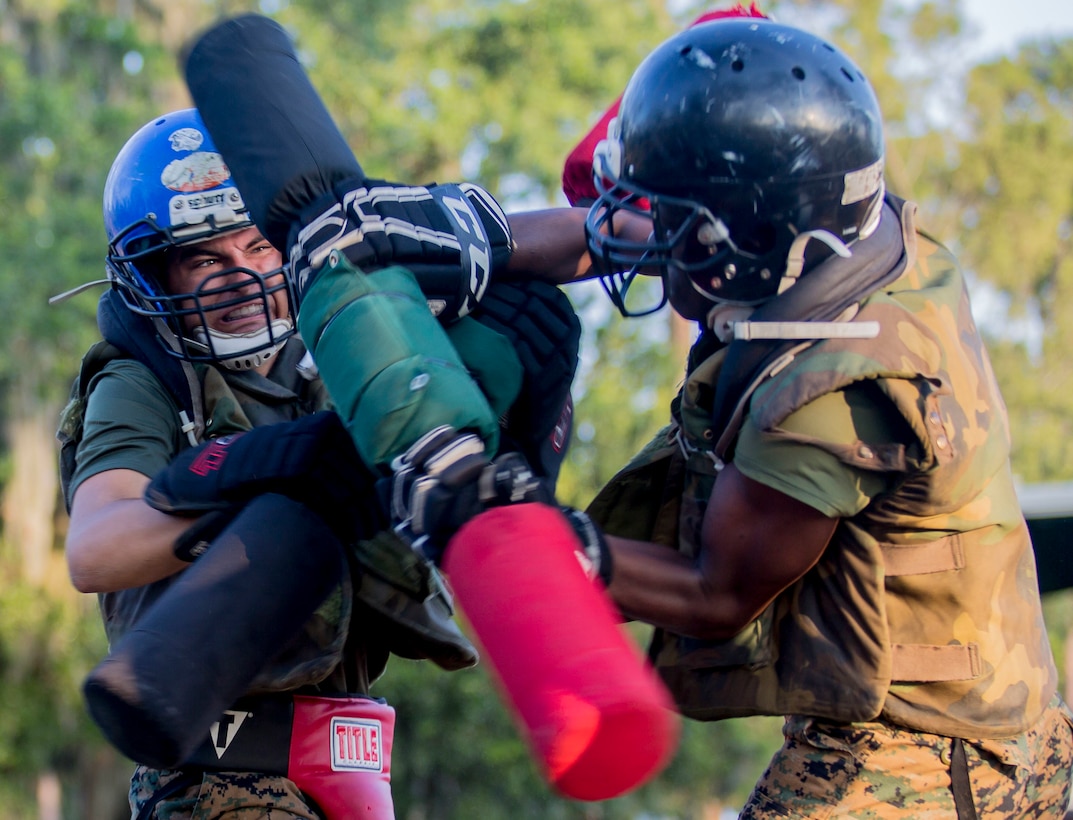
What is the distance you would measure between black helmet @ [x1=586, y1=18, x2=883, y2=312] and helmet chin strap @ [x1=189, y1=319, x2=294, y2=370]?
0.96m

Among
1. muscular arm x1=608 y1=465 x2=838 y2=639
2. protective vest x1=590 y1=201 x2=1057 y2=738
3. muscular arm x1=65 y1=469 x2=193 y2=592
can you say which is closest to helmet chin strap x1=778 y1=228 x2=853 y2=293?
protective vest x1=590 y1=201 x2=1057 y2=738

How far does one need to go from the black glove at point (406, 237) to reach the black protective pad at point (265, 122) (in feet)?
0.20

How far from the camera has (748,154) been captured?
9.45ft

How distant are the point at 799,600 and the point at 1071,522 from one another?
55.5 inches

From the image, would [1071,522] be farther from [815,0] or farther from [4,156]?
[815,0]

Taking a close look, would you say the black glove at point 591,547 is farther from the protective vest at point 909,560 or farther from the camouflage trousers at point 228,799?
the camouflage trousers at point 228,799

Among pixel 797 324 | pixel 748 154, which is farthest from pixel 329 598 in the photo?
pixel 748 154

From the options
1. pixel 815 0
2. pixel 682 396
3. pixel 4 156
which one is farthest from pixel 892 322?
pixel 815 0

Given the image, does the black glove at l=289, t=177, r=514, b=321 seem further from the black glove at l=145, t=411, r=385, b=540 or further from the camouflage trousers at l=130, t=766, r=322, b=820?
the camouflage trousers at l=130, t=766, r=322, b=820

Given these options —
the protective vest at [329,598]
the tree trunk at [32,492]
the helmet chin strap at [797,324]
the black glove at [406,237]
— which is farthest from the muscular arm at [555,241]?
the tree trunk at [32,492]

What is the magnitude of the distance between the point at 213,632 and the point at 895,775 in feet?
4.94

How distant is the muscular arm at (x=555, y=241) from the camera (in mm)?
3363

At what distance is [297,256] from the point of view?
282 cm

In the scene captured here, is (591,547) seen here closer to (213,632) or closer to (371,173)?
(213,632)
